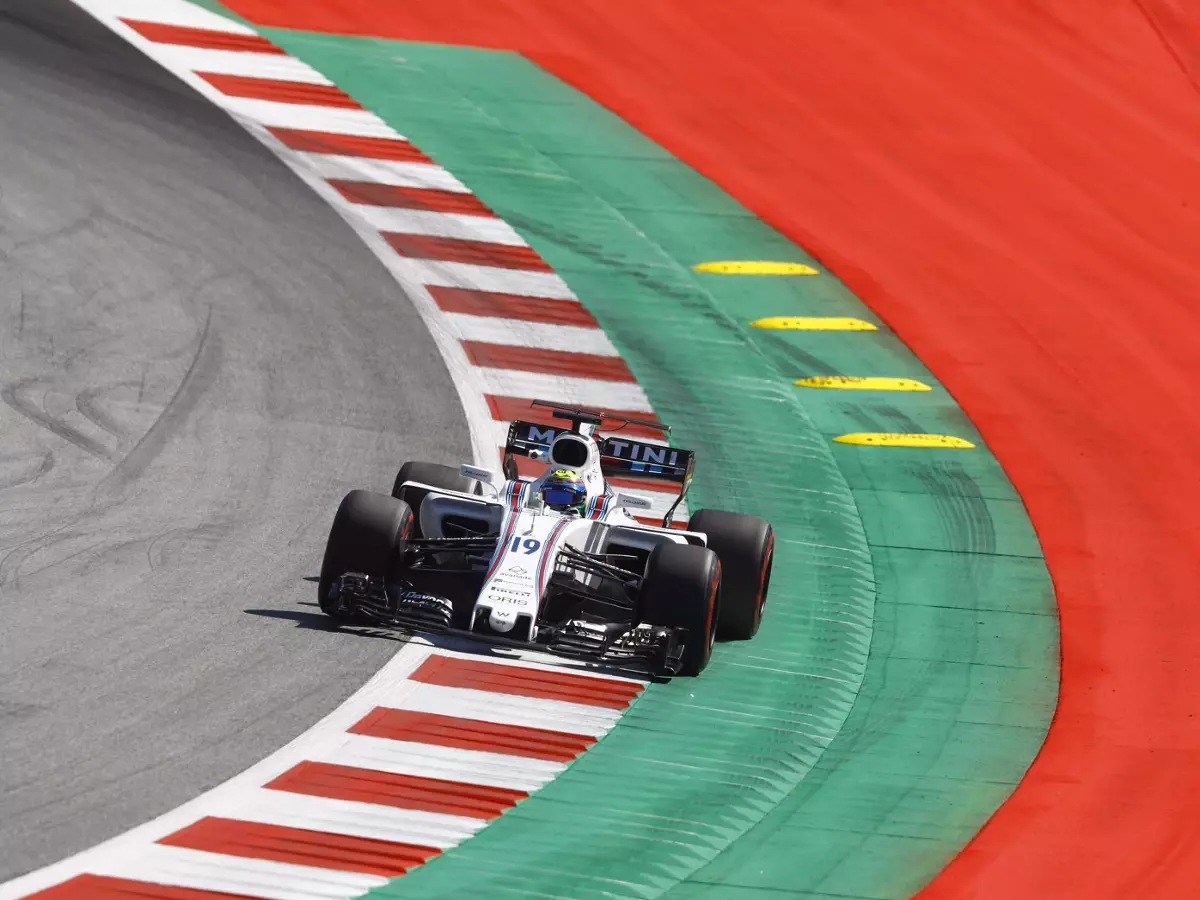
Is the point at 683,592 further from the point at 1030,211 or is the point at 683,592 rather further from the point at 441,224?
the point at 1030,211

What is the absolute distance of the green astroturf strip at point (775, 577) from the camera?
14.0 meters

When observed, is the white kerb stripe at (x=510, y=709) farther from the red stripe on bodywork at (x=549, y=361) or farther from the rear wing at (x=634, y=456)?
the red stripe on bodywork at (x=549, y=361)

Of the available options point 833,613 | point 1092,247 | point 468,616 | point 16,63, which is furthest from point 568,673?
point 16,63

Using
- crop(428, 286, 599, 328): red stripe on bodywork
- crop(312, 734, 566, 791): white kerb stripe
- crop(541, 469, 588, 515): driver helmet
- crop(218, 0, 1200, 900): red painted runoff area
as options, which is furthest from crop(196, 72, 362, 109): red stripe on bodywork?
crop(312, 734, 566, 791): white kerb stripe

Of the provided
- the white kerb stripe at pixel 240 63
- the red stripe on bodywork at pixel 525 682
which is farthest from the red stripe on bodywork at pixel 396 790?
the white kerb stripe at pixel 240 63

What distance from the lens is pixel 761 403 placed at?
2297cm

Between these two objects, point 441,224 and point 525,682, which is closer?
point 525,682

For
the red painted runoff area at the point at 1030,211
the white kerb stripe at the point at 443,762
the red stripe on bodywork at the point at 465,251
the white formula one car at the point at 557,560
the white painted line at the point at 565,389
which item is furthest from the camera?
the red stripe on bodywork at the point at 465,251

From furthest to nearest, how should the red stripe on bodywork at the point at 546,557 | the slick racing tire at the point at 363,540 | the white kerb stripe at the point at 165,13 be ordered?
1. the white kerb stripe at the point at 165,13
2. the slick racing tire at the point at 363,540
3. the red stripe on bodywork at the point at 546,557

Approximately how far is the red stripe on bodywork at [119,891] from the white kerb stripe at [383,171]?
50.3ft

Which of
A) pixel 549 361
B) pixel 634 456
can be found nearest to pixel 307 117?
pixel 549 361

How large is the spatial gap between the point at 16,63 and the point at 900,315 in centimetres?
1226

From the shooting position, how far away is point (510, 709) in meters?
15.5

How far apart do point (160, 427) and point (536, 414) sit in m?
3.96
